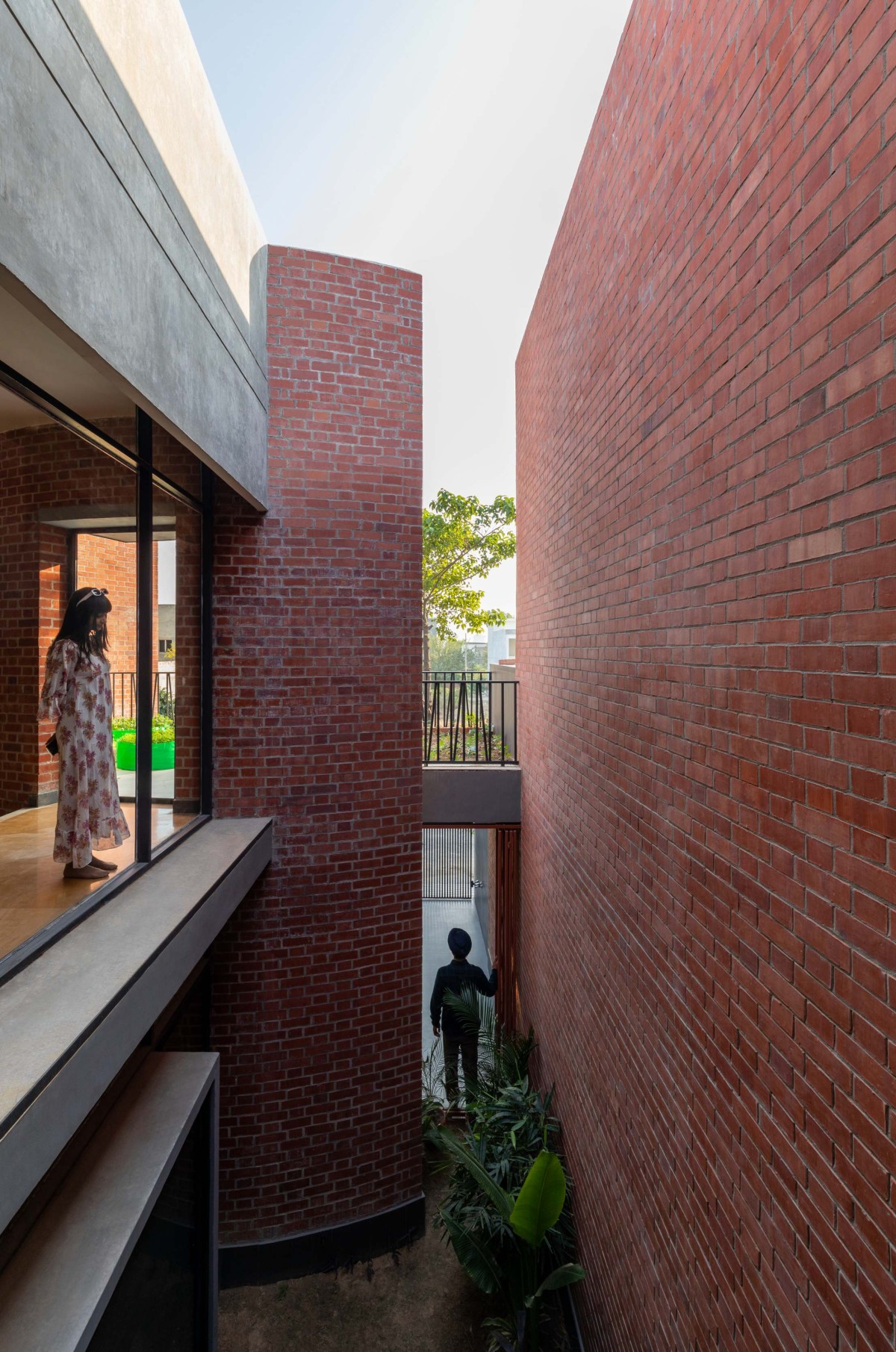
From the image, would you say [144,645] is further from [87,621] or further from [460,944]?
[460,944]

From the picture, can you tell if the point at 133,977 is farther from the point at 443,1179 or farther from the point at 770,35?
the point at 443,1179

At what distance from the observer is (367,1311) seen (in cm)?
486

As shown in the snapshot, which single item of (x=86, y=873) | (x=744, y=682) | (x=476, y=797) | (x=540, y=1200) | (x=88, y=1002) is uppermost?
(x=744, y=682)

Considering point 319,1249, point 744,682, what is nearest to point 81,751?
point 744,682

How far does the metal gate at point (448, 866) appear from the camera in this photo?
16578mm

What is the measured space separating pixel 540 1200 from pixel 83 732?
11.5ft

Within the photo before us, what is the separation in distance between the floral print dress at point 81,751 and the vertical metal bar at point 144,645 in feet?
0.98

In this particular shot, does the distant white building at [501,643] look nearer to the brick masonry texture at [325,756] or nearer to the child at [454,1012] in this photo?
the child at [454,1012]

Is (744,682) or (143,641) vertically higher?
(143,641)

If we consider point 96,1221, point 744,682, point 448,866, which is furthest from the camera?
point 448,866

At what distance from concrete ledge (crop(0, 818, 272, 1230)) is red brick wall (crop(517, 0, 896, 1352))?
207 cm

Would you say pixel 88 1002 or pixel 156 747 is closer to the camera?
pixel 88 1002

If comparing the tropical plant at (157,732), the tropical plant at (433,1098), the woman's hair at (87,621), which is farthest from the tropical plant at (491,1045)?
the woman's hair at (87,621)

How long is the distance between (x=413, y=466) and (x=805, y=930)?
4.66 m
